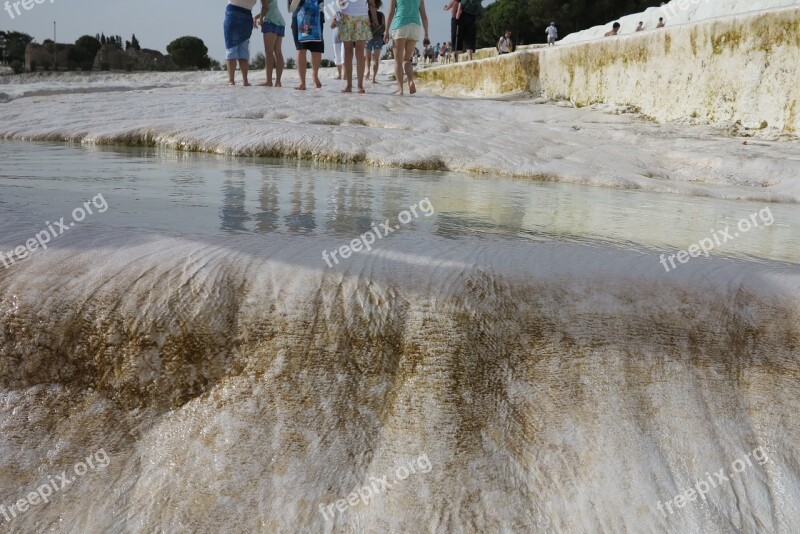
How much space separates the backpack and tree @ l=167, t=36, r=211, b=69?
3702 centimetres

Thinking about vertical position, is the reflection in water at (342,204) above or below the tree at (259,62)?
below

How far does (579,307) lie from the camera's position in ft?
4.55

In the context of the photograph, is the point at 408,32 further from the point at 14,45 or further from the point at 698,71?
the point at 14,45

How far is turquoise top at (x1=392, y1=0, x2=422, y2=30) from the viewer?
6.73 meters

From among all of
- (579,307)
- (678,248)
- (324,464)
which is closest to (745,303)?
(579,307)

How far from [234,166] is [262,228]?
203cm

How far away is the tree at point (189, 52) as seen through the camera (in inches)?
1761

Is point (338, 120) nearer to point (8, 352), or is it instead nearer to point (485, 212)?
point (485, 212)

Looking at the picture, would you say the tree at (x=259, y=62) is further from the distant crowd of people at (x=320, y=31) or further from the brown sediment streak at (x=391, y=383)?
the brown sediment streak at (x=391, y=383)

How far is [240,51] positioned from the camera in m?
7.98

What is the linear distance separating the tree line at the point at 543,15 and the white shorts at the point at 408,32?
71.2 ft

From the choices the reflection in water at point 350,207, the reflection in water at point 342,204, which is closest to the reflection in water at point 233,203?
the reflection in water at point 342,204

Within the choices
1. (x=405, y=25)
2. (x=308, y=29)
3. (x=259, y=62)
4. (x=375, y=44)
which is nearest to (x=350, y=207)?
(x=405, y=25)

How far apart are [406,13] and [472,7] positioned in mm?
4850
